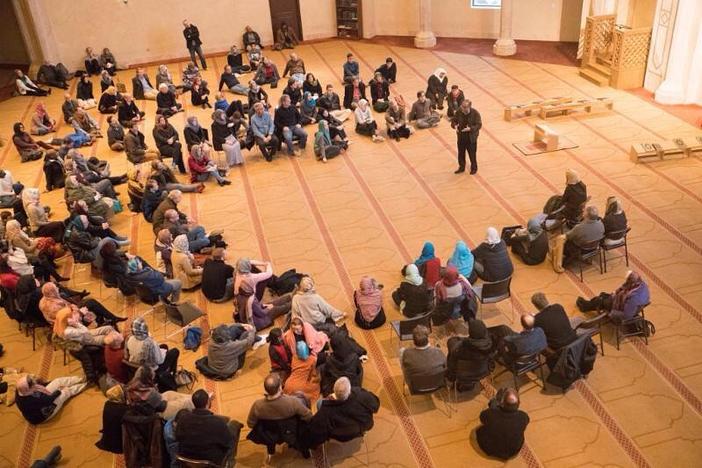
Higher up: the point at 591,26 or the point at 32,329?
the point at 591,26

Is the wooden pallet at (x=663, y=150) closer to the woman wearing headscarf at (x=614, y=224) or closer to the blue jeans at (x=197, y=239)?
the woman wearing headscarf at (x=614, y=224)

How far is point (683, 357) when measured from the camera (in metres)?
7.09

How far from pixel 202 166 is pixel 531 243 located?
19.5 feet

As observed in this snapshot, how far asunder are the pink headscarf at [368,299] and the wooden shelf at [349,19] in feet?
46.7

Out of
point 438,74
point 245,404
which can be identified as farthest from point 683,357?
point 438,74

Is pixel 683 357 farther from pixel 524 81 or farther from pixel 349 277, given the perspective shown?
pixel 524 81

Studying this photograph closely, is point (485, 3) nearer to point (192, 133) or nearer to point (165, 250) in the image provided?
point (192, 133)

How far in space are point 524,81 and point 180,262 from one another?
33.1 ft

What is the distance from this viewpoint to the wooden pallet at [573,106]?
1325 centimetres

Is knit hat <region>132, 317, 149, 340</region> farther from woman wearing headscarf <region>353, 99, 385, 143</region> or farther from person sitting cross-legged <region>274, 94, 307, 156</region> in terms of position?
woman wearing headscarf <region>353, 99, 385, 143</region>

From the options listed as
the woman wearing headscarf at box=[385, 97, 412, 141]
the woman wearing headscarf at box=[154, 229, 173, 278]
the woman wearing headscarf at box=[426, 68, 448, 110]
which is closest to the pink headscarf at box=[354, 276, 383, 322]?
the woman wearing headscarf at box=[154, 229, 173, 278]

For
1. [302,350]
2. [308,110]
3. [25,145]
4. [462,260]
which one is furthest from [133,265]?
[25,145]

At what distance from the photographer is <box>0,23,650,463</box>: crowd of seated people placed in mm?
5984

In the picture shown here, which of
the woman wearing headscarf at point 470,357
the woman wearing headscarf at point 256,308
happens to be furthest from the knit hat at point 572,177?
the woman wearing headscarf at point 256,308
